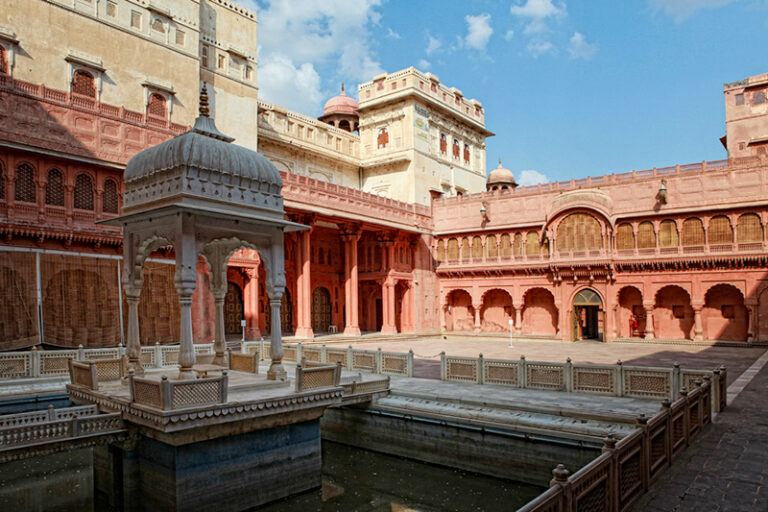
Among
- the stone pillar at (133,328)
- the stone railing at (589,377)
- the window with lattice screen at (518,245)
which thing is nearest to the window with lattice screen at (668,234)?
the window with lattice screen at (518,245)

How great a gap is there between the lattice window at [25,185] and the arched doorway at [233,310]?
38.2ft

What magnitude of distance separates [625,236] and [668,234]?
192 cm

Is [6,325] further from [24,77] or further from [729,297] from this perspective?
[729,297]

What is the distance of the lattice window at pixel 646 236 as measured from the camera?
2770 cm

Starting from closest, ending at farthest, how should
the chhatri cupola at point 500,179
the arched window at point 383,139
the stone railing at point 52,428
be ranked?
the stone railing at point 52,428 → the arched window at point 383,139 → the chhatri cupola at point 500,179

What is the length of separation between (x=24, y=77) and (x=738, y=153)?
33.1 m

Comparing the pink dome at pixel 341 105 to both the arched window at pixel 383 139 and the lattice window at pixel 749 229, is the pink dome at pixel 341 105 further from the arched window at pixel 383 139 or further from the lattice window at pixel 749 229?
the lattice window at pixel 749 229

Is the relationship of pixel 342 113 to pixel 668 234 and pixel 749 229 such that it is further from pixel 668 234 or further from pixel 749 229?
pixel 749 229

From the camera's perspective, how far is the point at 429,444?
10984 mm

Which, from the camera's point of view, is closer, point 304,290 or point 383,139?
point 304,290

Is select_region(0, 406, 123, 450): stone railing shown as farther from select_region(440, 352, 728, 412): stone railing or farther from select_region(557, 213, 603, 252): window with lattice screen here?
select_region(557, 213, 603, 252): window with lattice screen

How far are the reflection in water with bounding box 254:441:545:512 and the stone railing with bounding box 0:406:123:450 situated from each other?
8.90 ft

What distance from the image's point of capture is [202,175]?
9922mm

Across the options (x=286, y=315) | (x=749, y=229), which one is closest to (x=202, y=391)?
(x=286, y=315)
